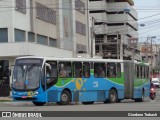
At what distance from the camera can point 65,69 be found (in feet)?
98.8

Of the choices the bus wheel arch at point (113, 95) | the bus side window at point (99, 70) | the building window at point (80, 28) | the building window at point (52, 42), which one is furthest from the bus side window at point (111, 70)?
the building window at point (80, 28)

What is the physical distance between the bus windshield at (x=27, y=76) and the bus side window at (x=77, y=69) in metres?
2.93

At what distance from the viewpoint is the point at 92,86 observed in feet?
104

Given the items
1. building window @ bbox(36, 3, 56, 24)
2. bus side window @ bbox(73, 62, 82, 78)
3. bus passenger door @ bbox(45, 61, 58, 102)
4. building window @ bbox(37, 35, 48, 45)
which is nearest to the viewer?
bus passenger door @ bbox(45, 61, 58, 102)

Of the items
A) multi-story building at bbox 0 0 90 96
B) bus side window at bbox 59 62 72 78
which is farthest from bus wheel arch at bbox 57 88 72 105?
multi-story building at bbox 0 0 90 96

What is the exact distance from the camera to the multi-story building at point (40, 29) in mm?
45594

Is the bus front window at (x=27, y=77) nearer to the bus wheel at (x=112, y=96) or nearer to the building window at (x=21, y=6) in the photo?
the bus wheel at (x=112, y=96)

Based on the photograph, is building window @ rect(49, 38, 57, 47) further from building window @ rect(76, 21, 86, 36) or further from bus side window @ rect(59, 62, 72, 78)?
bus side window @ rect(59, 62, 72, 78)

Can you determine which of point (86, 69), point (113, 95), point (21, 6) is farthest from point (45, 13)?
point (86, 69)

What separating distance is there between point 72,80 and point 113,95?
15.8ft

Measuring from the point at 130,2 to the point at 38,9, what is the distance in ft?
257

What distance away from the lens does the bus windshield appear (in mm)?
28531

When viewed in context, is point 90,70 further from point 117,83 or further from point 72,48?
point 72,48

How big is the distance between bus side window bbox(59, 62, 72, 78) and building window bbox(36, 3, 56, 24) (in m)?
23.5
